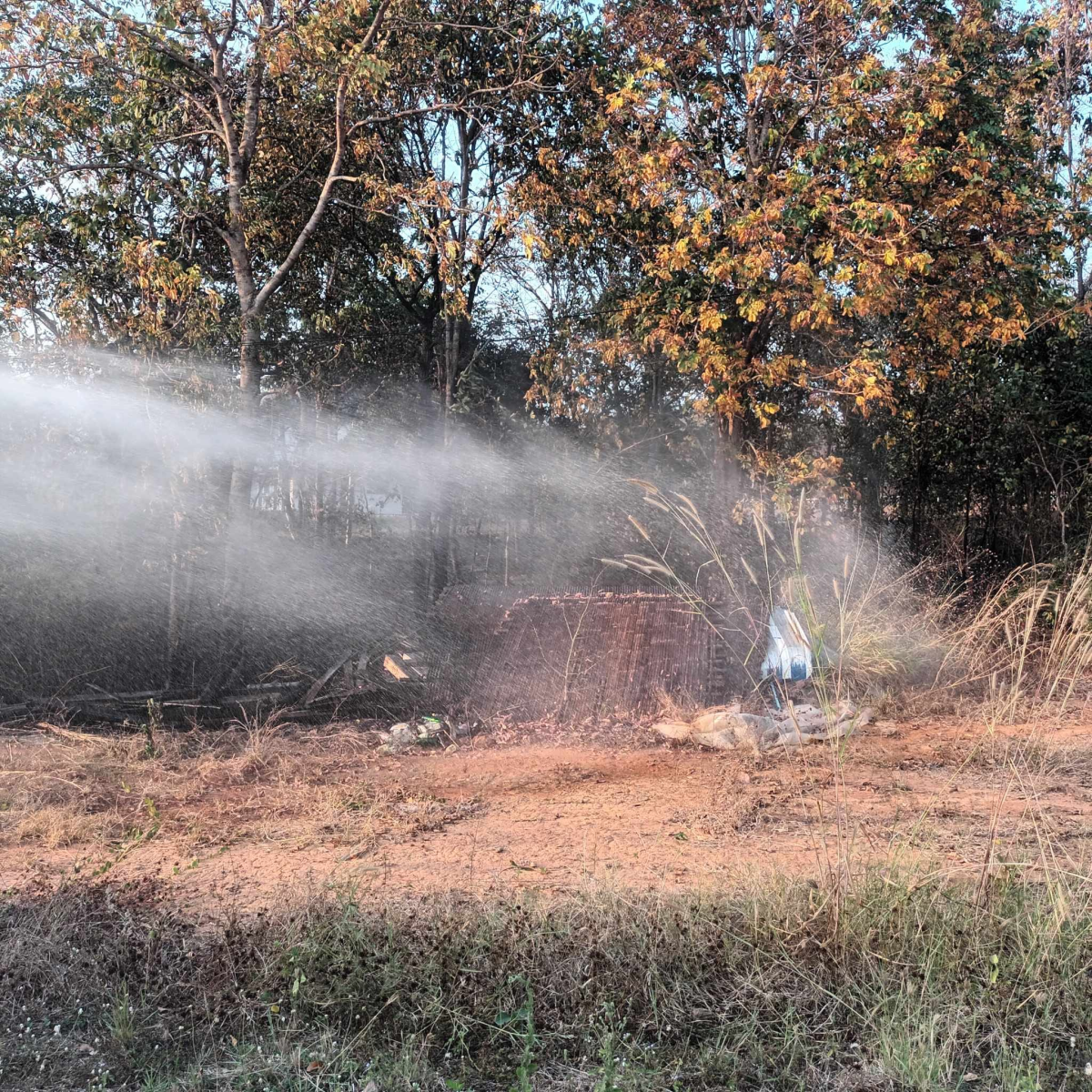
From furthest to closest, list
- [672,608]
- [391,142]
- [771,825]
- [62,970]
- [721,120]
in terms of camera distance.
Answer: [391,142]
[721,120]
[672,608]
[771,825]
[62,970]

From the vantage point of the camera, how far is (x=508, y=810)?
5.63 metres

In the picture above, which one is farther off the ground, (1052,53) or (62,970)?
(1052,53)

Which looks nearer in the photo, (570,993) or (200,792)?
(570,993)

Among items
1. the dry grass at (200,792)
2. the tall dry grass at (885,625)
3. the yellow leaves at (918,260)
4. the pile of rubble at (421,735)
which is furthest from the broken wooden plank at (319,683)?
the yellow leaves at (918,260)

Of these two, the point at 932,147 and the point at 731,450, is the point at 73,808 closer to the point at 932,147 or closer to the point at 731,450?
the point at 731,450

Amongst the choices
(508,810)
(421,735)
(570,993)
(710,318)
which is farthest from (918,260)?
(570,993)

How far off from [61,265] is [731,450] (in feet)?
27.6

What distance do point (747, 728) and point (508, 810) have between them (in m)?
2.45

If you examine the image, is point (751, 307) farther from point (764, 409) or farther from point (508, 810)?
point (508, 810)

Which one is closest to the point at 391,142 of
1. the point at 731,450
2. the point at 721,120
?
the point at 721,120

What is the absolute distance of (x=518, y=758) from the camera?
23.2 ft

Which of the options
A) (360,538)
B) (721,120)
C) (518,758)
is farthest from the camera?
(360,538)

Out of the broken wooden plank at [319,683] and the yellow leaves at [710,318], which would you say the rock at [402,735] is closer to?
the broken wooden plank at [319,683]

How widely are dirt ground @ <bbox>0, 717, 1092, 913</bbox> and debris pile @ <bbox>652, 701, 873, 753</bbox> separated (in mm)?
186
